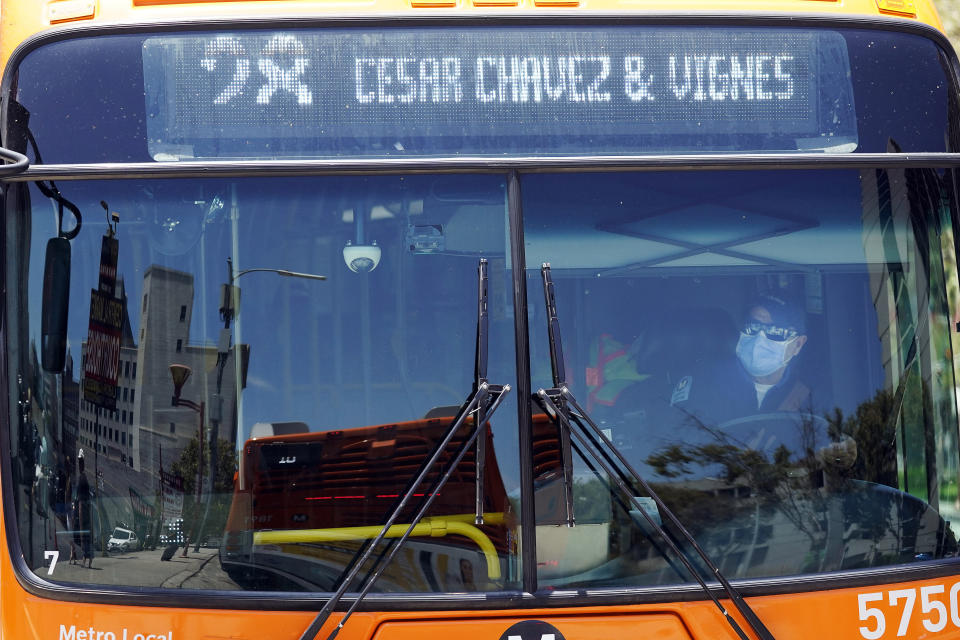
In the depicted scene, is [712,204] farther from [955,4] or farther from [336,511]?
[955,4]

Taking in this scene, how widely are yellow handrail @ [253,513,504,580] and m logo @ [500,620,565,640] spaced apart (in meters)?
0.13

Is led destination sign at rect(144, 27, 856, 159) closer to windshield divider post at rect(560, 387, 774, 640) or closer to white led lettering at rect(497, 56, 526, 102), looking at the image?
white led lettering at rect(497, 56, 526, 102)

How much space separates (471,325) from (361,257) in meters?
0.32

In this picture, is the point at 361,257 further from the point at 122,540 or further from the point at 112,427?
the point at 122,540

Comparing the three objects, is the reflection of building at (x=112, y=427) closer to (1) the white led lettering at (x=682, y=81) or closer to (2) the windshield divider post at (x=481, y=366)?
(2) the windshield divider post at (x=481, y=366)

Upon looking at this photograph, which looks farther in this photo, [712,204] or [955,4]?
[955,4]

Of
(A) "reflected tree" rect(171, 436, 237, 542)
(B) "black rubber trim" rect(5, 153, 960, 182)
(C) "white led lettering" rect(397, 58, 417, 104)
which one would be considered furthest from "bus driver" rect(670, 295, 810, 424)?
(A) "reflected tree" rect(171, 436, 237, 542)

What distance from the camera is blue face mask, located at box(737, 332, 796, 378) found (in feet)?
9.00

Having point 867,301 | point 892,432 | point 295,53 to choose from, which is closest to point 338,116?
point 295,53

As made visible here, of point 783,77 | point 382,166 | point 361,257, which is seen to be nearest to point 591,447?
point 361,257

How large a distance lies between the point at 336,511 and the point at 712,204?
1.23 m

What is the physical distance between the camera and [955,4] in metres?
10.4

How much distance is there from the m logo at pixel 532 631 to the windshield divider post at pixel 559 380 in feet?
0.80

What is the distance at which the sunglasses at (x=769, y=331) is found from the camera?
9.04ft
